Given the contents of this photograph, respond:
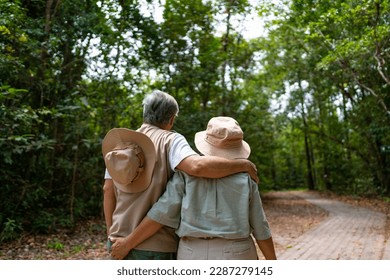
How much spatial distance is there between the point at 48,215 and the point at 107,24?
9.80 ft

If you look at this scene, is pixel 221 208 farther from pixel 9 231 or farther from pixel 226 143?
pixel 9 231

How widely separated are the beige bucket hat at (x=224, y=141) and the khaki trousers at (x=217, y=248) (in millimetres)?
320

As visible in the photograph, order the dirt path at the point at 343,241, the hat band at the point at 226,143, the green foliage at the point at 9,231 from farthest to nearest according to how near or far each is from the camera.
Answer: the green foliage at the point at 9,231 < the dirt path at the point at 343,241 < the hat band at the point at 226,143

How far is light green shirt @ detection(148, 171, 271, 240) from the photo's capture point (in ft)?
4.49

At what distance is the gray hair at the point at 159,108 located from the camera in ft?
5.14

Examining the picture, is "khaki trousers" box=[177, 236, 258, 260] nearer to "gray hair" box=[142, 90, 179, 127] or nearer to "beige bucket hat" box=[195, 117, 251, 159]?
"beige bucket hat" box=[195, 117, 251, 159]

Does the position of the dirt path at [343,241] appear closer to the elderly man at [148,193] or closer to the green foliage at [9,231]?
the elderly man at [148,193]

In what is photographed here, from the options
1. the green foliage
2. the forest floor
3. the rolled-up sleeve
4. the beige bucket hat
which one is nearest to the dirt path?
the forest floor

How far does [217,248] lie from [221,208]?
151 millimetres

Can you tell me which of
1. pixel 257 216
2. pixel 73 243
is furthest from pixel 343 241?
pixel 257 216

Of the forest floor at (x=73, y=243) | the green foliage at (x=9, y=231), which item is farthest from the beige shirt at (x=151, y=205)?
the green foliage at (x=9, y=231)

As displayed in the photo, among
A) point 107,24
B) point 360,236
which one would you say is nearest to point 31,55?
point 107,24

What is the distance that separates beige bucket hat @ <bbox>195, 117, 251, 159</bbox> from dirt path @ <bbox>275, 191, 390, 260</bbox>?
318 cm

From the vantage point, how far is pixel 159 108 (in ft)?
5.16
